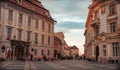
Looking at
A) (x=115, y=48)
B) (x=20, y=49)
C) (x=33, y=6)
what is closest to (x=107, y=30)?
(x=115, y=48)

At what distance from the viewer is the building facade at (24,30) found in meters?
44.3

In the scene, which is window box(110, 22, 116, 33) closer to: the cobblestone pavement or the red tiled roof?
the cobblestone pavement

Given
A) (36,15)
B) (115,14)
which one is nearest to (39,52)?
(36,15)

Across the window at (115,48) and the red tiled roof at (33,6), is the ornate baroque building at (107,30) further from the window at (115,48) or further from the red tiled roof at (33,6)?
the red tiled roof at (33,6)

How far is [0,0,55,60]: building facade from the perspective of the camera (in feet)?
145

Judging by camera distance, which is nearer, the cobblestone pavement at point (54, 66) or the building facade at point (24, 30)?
the cobblestone pavement at point (54, 66)

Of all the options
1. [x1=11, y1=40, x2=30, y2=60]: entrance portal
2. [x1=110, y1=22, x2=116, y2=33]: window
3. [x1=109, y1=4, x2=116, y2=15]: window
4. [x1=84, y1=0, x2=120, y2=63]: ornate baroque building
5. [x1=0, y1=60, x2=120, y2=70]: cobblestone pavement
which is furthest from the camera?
[x1=11, y1=40, x2=30, y2=60]: entrance portal

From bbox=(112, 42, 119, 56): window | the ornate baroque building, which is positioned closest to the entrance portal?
the ornate baroque building

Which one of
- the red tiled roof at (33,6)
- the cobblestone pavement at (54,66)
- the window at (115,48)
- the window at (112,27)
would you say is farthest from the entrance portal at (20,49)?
the window at (115,48)

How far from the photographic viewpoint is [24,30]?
50.7 metres

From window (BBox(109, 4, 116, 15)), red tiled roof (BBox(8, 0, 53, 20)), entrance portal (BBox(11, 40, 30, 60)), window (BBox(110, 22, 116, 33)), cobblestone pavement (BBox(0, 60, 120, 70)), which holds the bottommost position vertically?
cobblestone pavement (BBox(0, 60, 120, 70))

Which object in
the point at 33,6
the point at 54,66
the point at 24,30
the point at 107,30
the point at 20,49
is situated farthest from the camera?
the point at 33,6

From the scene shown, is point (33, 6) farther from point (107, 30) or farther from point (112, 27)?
point (112, 27)

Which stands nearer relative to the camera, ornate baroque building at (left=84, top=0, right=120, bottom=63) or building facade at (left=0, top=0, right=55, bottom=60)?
ornate baroque building at (left=84, top=0, right=120, bottom=63)
